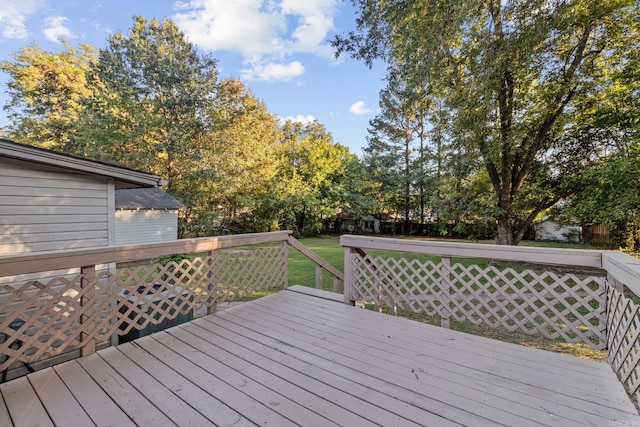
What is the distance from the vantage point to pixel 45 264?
6.80ft

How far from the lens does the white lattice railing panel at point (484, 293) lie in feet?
7.97

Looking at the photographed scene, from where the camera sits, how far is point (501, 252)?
2.71m

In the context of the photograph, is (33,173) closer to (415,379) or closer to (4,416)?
(4,416)

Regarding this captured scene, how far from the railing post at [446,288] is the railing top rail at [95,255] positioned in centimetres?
241

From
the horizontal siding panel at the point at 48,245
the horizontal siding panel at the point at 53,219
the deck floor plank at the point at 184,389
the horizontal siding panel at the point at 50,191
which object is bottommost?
the deck floor plank at the point at 184,389

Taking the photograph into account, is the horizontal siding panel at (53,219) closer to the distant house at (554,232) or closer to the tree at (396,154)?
the tree at (396,154)

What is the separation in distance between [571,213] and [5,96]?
26585mm

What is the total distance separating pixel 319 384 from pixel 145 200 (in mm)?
11255

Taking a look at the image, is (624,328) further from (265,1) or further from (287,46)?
(287,46)

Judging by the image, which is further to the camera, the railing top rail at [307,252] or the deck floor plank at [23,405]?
the railing top rail at [307,252]

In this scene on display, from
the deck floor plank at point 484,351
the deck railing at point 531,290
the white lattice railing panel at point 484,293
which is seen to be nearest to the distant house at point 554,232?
the white lattice railing panel at point 484,293

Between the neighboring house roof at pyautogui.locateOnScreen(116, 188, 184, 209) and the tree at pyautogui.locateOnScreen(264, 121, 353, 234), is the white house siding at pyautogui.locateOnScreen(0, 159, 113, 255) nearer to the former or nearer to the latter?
the neighboring house roof at pyautogui.locateOnScreen(116, 188, 184, 209)

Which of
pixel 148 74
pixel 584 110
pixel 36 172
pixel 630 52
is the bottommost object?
pixel 36 172

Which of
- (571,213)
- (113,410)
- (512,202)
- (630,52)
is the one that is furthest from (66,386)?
(630,52)
